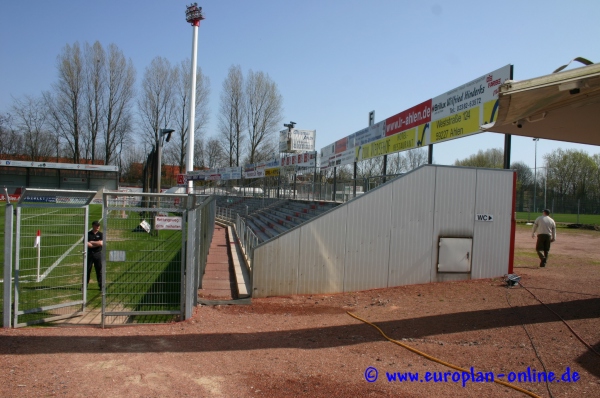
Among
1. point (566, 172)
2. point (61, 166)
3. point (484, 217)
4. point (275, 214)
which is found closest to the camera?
point (484, 217)

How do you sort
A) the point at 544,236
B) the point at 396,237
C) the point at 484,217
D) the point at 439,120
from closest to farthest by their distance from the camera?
the point at 396,237, the point at 484,217, the point at 439,120, the point at 544,236

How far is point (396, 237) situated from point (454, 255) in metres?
1.61

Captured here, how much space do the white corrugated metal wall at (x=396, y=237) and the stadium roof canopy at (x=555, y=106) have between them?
10.4 ft

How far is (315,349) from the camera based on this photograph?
20.8 ft

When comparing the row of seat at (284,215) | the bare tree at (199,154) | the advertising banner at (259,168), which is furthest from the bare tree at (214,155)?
the row of seat at (284,215)

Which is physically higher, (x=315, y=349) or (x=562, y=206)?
(x=562, y=206)

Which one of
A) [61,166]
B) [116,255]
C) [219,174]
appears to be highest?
[61,166]

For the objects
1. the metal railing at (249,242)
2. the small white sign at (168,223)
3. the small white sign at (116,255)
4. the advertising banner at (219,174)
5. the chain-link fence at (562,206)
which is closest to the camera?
the small white sign at (116,255)

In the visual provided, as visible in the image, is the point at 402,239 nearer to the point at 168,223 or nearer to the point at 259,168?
the point at 168,223

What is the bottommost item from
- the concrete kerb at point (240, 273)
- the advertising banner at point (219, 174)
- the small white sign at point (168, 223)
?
the concrete kerb at point (240, 273)

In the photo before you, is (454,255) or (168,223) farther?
(454,255)

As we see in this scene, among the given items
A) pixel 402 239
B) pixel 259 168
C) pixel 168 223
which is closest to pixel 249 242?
pixel 402 239

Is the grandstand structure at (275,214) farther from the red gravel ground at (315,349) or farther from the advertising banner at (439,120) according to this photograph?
the red gravel ground at (315,349)

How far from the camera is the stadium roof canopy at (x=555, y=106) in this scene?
17.9 ft
